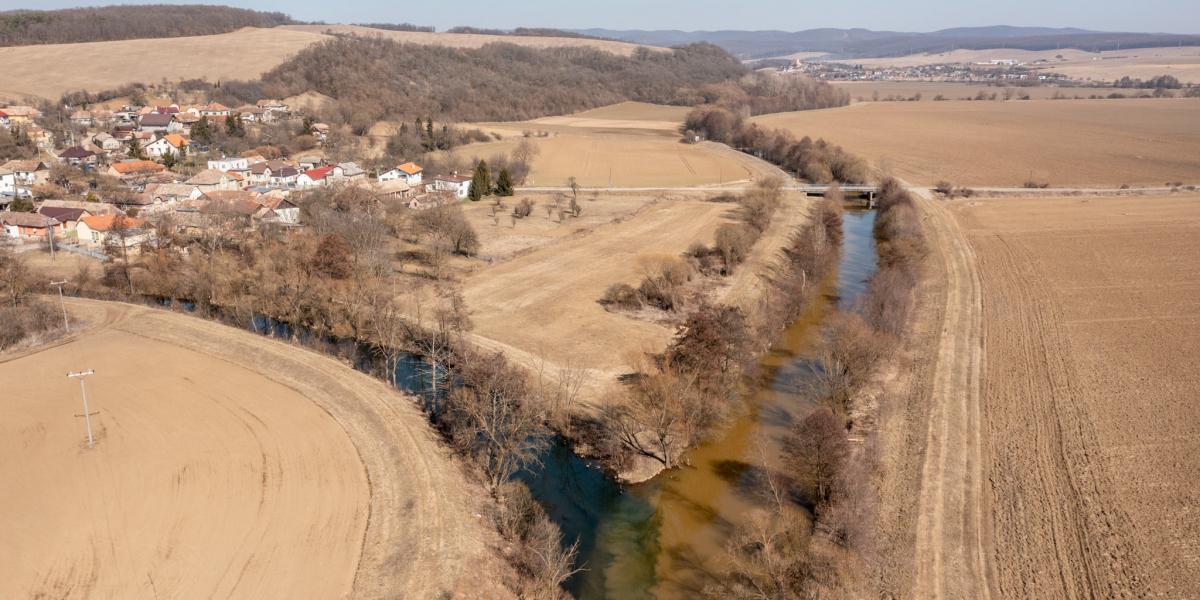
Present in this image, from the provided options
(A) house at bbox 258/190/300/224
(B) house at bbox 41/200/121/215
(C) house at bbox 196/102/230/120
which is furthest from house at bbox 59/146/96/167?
(A) house at bbox 258/190/300/224

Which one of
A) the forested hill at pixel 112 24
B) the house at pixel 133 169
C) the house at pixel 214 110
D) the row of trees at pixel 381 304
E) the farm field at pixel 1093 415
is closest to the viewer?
the farm field at pixel 1093 415

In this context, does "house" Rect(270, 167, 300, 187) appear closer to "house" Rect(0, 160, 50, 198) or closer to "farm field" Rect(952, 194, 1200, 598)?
"house" Rect(0, 160, 50, 198)

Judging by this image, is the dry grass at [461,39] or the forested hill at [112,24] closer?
the forested hill at [112,24]

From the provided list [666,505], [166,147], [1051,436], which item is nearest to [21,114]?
[166,147]

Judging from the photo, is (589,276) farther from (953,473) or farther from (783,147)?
(783,147)

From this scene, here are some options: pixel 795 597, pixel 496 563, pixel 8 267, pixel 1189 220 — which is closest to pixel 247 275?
pixel 8 267

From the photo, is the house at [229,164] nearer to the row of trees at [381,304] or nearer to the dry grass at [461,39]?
the row of trees at [381,304]

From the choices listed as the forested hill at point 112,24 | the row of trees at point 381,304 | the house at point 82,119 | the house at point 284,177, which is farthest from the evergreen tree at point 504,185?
the forested hill at point 112,24

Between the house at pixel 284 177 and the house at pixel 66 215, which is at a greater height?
the house at pixel 284 177
